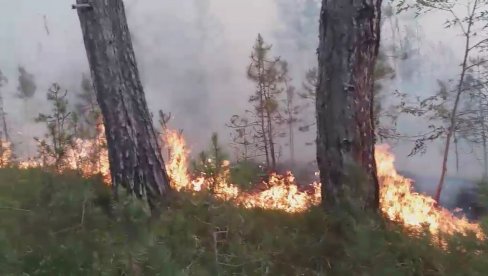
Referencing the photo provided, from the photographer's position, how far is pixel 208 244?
3.23 metres

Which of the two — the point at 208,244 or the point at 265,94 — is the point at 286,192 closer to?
the point at 208,244

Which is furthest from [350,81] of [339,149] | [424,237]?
[424,237]

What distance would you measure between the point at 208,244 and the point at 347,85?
1.74 m

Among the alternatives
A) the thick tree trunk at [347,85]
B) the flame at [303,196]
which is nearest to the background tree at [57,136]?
the flame at [303,196]

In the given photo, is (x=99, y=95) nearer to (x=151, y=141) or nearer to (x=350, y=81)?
(x=151, y=141)

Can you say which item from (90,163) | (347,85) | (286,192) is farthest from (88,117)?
(347,85)

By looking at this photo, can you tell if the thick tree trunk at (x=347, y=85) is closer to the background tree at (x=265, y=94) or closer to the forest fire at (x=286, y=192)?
the forest fire at (x=286, y=192)

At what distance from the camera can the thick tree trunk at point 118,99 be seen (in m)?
5.06

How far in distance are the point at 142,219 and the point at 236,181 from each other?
0.55 m

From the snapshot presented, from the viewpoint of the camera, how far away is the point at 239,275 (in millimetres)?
3256

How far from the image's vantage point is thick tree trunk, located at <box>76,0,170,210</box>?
5059mm

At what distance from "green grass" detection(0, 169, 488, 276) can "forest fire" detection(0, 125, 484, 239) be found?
6.3 inches

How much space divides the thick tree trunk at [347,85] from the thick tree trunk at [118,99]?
5.53 ft

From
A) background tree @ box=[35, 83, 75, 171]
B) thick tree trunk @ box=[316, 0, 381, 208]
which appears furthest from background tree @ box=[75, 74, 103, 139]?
thick tree trunk @ box=[316, 0, 381, 208]
